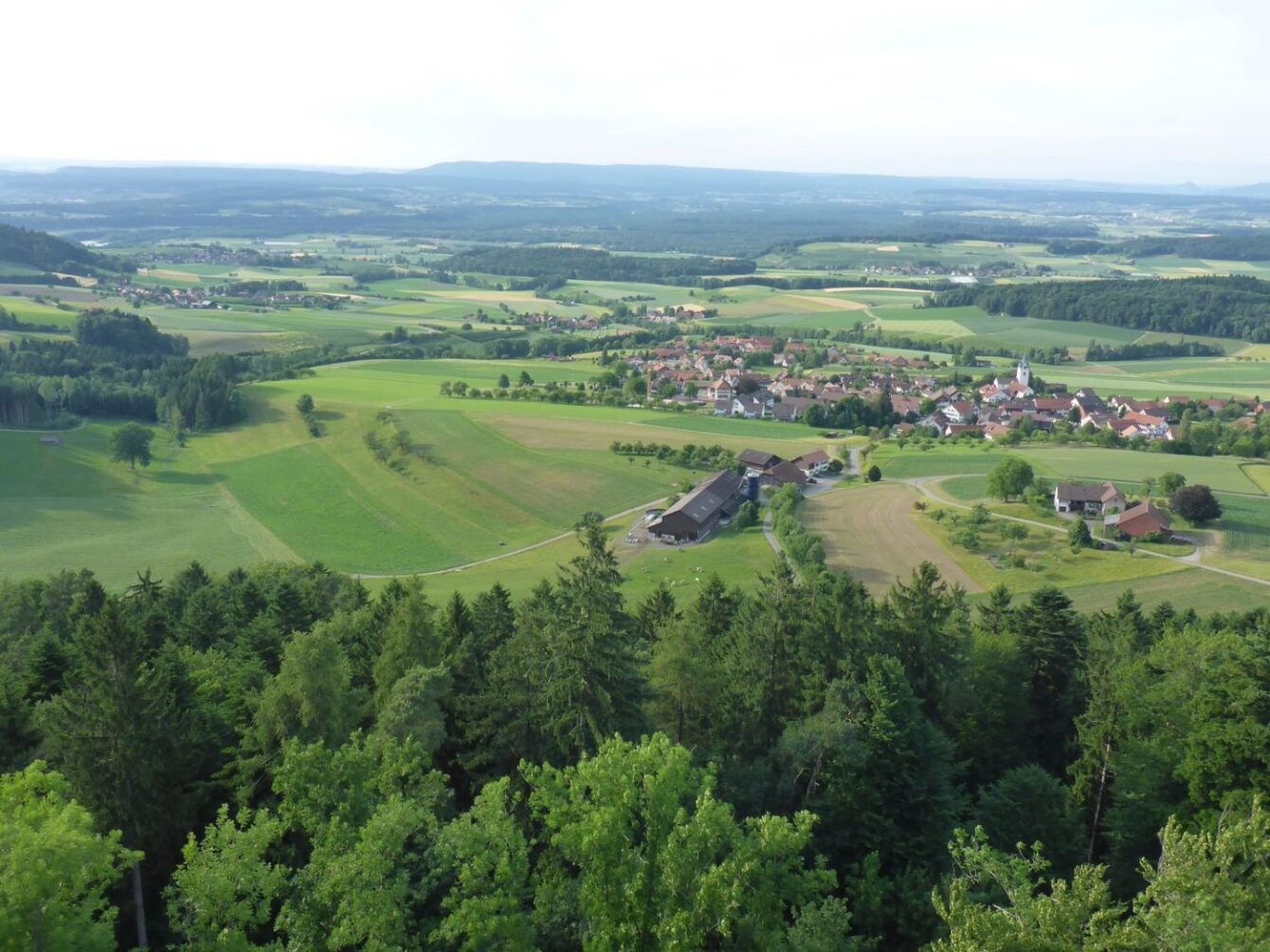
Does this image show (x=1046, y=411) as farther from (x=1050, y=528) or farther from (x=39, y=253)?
(x=39, y=253)

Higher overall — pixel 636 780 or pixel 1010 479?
pixel 636 780

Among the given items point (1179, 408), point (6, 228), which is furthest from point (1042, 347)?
point (6, 228)

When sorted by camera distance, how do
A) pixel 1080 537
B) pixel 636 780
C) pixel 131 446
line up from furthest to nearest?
pixel 131 446 → pixel 1080 537 → pixel 636 780

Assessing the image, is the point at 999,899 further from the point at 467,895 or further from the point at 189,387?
the point at 189,387

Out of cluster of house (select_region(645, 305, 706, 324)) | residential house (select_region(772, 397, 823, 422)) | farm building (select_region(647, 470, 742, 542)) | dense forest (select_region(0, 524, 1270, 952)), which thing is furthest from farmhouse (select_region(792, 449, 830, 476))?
cluster of house (select_region(645, 305, 706, 324))

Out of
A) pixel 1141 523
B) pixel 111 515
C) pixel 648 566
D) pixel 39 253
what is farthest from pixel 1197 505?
pixel 39 253

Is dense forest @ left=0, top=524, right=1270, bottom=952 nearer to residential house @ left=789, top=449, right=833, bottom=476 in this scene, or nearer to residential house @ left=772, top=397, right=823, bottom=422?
residential house @ left=789, top=449, right=833, bottom=476
